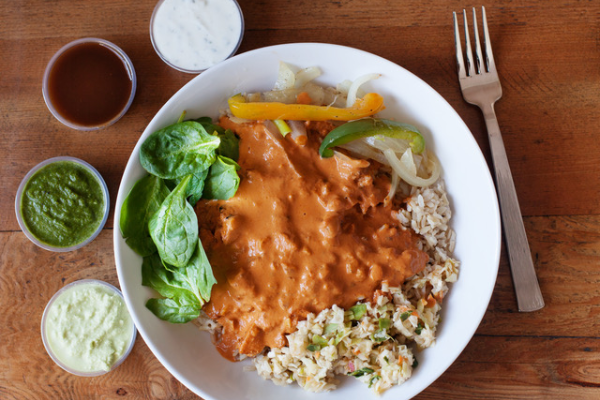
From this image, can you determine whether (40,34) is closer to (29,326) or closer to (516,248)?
(29,326)

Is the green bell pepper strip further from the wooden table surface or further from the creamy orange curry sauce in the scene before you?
the wooden table surface

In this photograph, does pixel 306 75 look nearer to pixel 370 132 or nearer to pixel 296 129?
pixel 296 129

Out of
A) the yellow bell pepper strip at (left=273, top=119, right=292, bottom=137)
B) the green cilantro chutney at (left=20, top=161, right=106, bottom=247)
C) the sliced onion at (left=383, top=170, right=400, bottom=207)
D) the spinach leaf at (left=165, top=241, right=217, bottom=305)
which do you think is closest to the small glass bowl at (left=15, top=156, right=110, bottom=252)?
the green cilantro chutney at (left=20, top=161, right=106, bottom=247)

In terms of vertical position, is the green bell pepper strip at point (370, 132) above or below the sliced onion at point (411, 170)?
above

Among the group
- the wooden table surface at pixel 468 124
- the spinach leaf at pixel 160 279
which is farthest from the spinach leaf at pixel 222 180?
the wooden table surface at pixel 468 124

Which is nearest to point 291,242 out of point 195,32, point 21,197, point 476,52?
point 195,32

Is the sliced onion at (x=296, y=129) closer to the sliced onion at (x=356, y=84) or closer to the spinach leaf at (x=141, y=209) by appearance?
the sliced onion at (x=356, y=84)
